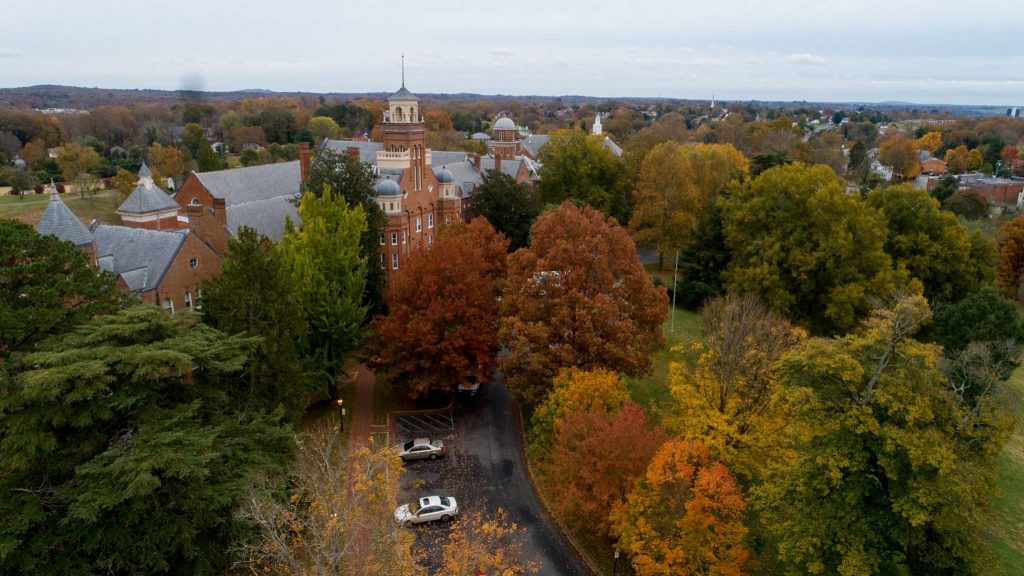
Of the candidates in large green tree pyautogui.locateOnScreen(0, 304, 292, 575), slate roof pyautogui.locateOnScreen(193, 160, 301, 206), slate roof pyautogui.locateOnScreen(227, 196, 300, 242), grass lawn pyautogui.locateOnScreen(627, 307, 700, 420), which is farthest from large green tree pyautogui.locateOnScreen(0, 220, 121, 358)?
slate roof pyautogui.locateOnScreen(193, 160, 301, 206)

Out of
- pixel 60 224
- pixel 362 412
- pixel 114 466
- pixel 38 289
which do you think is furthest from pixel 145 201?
pixel 114 466

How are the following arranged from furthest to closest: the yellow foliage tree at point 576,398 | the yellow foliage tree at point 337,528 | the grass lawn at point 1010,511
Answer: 1. the yellow foliage tree at point 576,398
2. the grass lawn at point 1010,511
3. the yellow foliage tree at point 337,528

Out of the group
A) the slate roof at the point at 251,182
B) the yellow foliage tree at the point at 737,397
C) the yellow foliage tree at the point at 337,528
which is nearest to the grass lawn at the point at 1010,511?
the yellow foliage tree at the point at 737,397

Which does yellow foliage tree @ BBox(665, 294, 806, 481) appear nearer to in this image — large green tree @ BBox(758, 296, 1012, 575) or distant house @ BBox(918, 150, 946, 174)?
large green tree @ BBox(758, 296, 1012, 575)

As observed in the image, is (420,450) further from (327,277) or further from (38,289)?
(38,289)

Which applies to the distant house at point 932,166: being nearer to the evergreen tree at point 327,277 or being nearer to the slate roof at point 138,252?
the evergreen tree at point 327,277
